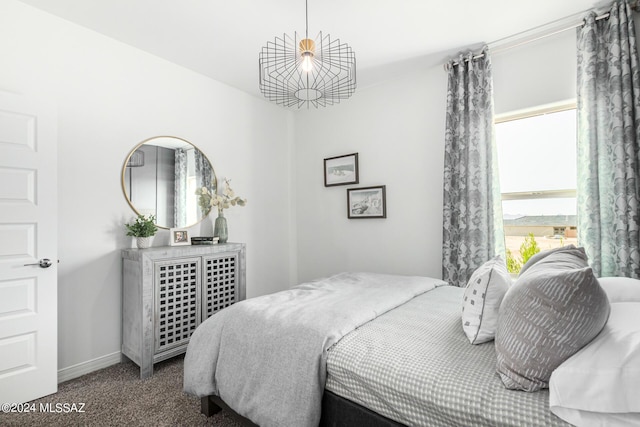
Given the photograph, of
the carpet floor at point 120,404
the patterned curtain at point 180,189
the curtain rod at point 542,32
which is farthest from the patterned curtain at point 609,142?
the patterned curtain at point 180,189

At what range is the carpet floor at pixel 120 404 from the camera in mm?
1841

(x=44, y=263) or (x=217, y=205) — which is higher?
(x=217, y=205)

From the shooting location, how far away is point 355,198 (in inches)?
148

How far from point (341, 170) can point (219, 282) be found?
190 cm

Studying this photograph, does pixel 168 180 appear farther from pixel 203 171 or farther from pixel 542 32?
pixel 542 32

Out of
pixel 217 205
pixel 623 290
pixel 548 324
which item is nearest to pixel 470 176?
pixel 623 290

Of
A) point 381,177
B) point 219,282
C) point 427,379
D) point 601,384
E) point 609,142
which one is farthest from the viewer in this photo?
point 381,177

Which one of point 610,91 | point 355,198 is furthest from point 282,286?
point 610,91

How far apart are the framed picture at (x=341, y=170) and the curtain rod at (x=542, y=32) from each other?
57.8 inches

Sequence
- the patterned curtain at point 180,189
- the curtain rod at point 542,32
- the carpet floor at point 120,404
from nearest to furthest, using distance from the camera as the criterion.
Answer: the carpet floor at point 120,404 → the curtain rod at point 542,32 → the patterned curtain at point 180,189

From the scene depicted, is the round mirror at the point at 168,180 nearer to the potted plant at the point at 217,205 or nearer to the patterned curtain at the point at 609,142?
the potted plant at the point at 217,205

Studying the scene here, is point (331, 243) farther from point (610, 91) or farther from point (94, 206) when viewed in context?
point (610, 91)

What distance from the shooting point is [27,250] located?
2104mm

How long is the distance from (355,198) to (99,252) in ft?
8.38
